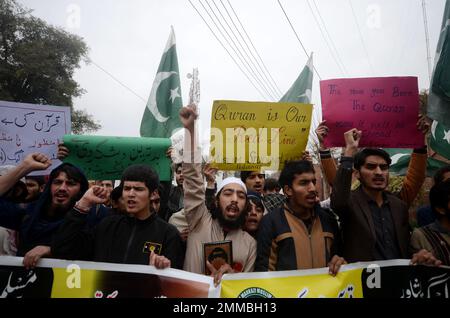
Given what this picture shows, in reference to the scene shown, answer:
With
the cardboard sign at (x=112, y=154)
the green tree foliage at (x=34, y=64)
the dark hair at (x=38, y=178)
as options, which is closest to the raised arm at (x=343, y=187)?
the cardboard sign at (x=112, y=154)

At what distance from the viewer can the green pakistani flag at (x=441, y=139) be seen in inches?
141

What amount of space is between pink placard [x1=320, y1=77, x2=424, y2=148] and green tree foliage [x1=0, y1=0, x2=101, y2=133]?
18.7 meters

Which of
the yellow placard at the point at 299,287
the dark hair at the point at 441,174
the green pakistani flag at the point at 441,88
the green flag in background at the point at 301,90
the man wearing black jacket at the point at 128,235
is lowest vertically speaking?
the yellow placard at the point at 299,287

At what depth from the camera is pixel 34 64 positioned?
19.0 meters

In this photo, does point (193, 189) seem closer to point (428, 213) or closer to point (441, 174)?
point (428, 213)

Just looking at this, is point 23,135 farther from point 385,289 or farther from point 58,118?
point 385,289

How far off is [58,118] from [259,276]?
243 cm

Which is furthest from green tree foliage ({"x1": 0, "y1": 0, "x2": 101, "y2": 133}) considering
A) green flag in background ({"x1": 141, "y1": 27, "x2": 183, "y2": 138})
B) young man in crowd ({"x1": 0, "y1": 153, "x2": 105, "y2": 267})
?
young man in crowd ({"x1": 0, "y1": 153, "x2": 105, "y2": 267})

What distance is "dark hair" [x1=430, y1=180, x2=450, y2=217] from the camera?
8.29 ft

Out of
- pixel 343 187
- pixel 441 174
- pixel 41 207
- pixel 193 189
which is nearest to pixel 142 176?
pixel 193 189

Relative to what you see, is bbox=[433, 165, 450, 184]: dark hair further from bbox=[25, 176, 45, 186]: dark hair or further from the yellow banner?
bbox=[25, 176, 45, 186]: dark hair

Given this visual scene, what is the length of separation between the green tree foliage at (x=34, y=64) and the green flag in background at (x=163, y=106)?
15683mm

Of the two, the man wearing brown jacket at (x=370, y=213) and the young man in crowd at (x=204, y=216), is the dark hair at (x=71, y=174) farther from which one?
the man wearing brown jacket at (x=370, y=213)

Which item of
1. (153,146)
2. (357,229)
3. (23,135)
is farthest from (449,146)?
(23,135)
